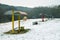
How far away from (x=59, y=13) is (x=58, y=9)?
69cm

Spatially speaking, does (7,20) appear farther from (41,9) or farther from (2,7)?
(41,9)

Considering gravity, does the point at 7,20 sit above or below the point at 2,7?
below

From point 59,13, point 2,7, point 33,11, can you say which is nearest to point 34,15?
point 33,11

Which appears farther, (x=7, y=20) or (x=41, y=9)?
(x=41, y=9)

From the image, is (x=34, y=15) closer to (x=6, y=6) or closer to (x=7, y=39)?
(x=6, y=6)

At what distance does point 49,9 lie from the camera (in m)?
18.3

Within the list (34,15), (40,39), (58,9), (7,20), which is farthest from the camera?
(58,9)

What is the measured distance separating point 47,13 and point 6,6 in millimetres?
7118

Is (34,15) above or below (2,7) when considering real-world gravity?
below

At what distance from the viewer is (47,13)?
1803 cm

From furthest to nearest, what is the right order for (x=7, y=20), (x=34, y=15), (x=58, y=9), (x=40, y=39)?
(x=58, y=9) → (x=34, y=15) → (x=7, y=20) → (x=40, y=39)

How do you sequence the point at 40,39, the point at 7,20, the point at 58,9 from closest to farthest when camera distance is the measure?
the point at 40,39 < the point at 7,20 < the point at 58,9

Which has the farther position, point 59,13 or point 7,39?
point 59,13

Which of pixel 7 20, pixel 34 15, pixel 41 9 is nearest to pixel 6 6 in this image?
pixel 7 20
